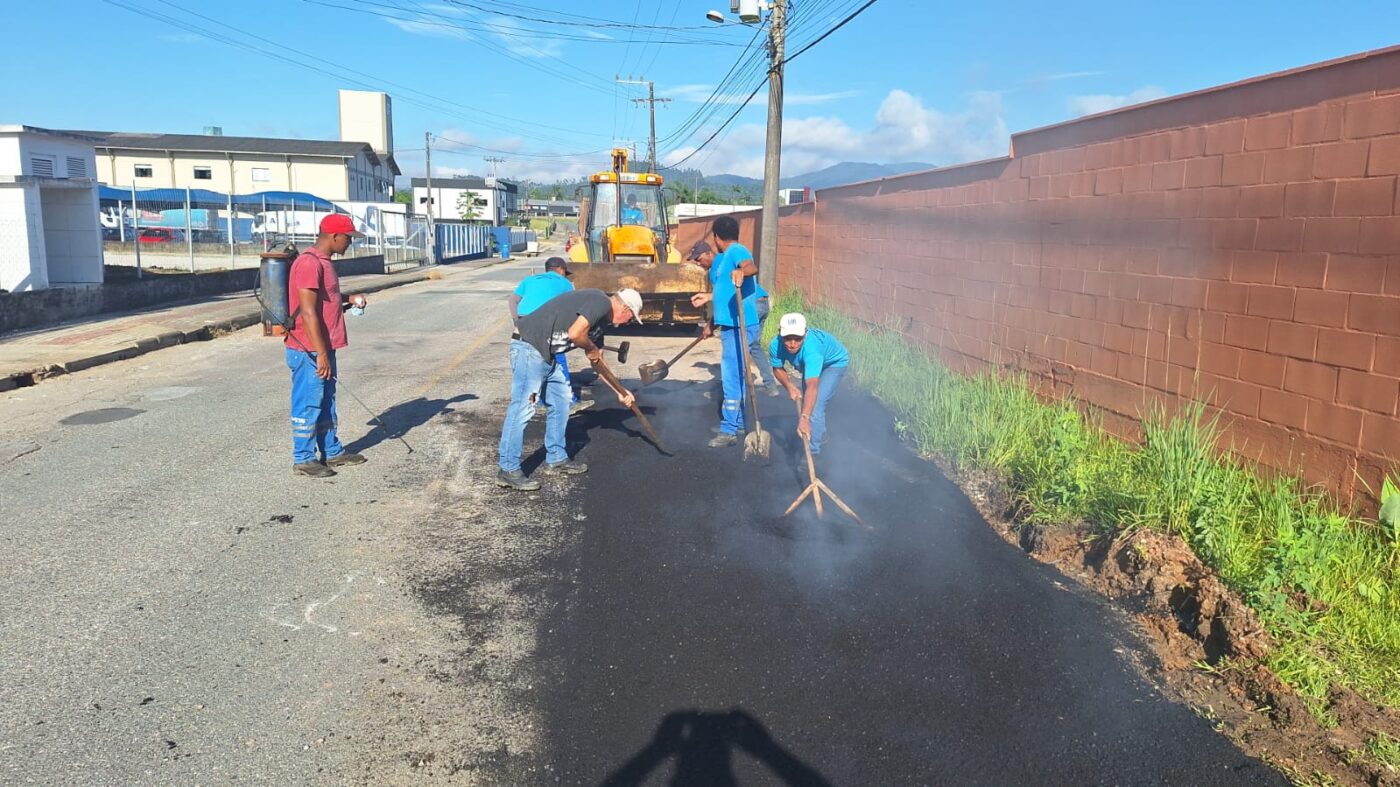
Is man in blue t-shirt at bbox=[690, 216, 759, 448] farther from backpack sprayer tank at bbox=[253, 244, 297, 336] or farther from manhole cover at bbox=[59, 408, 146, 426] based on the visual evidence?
manhole cover at bbox=[59, 408, 146, 426]

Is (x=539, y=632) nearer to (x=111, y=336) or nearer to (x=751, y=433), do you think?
(x=751, y=433)

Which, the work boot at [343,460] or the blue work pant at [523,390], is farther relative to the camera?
the work boot at [343,460]

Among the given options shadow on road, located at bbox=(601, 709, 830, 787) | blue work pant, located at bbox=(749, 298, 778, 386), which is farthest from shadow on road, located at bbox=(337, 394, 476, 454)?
shadow on road, located at bbox=(601, 709, 830, 787)

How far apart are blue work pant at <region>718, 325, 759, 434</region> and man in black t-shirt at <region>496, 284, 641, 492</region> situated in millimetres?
1338

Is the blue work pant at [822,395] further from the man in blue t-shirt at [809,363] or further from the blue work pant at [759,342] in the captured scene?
the blue work pant at [759,342]

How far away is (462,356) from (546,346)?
6.01 m

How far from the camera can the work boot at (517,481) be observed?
6105 mm

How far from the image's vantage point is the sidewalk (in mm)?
10078

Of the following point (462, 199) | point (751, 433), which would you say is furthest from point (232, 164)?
point (751, 433)

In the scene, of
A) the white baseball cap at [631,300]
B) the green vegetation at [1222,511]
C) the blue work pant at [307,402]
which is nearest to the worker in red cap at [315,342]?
the blue work pant at [307,402]

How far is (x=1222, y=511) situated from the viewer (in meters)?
4.51

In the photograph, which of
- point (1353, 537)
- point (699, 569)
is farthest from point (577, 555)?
point (1353, 537)

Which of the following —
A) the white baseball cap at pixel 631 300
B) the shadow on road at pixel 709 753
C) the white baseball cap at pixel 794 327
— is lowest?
the shadow on road at pixel 709 753

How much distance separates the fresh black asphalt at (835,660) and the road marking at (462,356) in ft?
13.4
